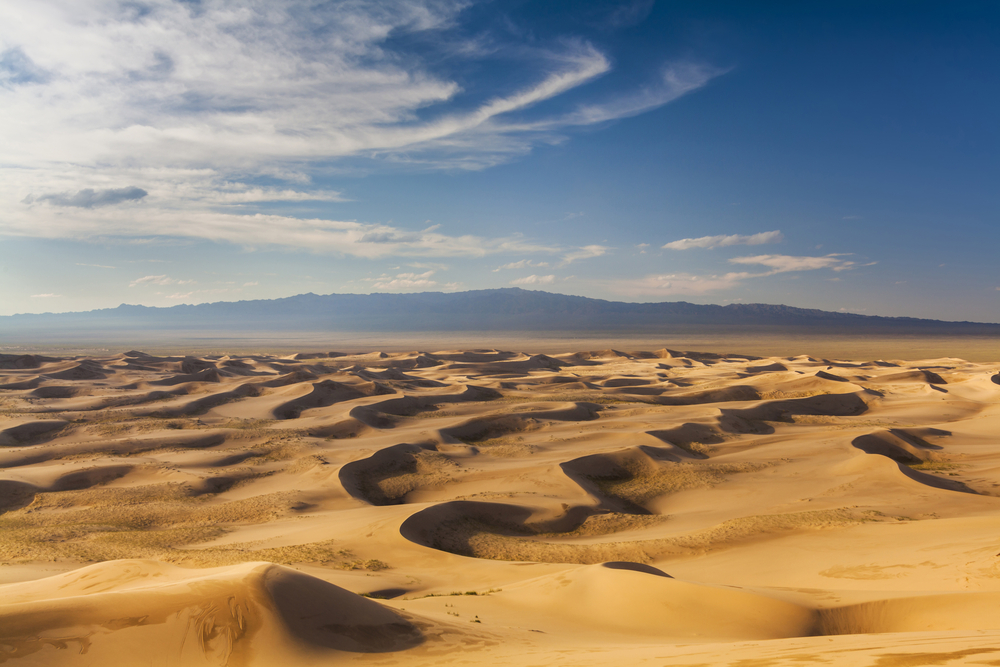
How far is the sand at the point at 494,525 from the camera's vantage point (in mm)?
5594

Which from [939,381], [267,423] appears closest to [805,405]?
[939,381]

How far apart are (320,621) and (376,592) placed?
10.7 feet

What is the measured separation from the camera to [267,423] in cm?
2439

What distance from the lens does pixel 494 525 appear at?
44.3ft

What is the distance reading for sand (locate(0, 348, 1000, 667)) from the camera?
18.4 ft

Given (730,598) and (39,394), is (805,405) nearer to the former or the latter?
(730,598)

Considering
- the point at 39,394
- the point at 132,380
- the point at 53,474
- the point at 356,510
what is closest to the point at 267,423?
the point at 53,474

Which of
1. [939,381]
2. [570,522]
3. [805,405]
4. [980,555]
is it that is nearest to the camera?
[980,555]

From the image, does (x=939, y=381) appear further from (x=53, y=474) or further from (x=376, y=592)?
(x=53, y=474)

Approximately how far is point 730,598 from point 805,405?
24741 mm

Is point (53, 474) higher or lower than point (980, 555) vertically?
lower

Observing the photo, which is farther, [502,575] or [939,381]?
[939,381]

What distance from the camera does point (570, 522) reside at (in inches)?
545

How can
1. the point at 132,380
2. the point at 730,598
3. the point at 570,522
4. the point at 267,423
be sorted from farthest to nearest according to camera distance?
1. the point at 132,380
2. the point at 267,423
3. the point at 570,522
4. the point at 730,598
